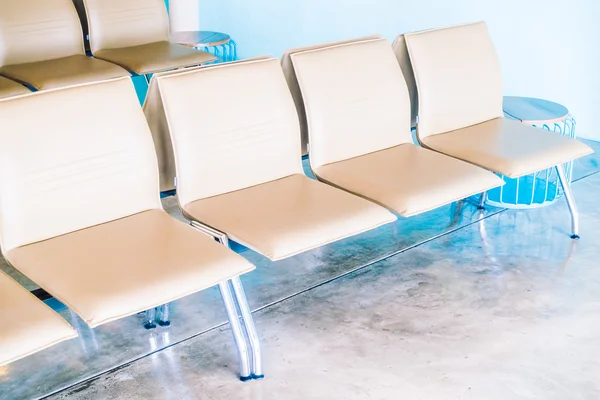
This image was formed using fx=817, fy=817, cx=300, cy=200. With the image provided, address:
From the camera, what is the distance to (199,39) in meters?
5.60

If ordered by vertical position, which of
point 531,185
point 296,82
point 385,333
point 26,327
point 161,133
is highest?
point 296,82

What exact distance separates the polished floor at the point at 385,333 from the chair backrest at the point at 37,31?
58.6 inches

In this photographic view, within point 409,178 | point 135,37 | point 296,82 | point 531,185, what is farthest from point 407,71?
point 135,37

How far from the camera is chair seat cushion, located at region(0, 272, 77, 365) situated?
6.56 feet

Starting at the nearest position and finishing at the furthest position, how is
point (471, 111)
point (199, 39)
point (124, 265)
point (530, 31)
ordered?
point (124, 265) → point (471, 111) → point (530, 31) → point (199, 39)

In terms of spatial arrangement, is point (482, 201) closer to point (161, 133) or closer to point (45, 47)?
point (161, 133)

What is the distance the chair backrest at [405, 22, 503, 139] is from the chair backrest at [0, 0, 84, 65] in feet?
6.61

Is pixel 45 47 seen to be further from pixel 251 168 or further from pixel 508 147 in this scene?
pixel 508 147

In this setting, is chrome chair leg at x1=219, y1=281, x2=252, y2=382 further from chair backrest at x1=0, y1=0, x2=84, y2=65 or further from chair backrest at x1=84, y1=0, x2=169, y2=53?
chair backrest at x1=84, y1=0, x2=169, y2=53

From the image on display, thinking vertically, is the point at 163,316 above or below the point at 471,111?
below

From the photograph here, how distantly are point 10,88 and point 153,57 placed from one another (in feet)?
2.83

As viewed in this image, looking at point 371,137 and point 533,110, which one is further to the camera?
point 533,110

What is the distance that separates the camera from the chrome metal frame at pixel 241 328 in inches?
98.7

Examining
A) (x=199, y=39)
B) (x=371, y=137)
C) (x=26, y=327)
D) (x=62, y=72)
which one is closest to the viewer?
(x=26, y=327)
